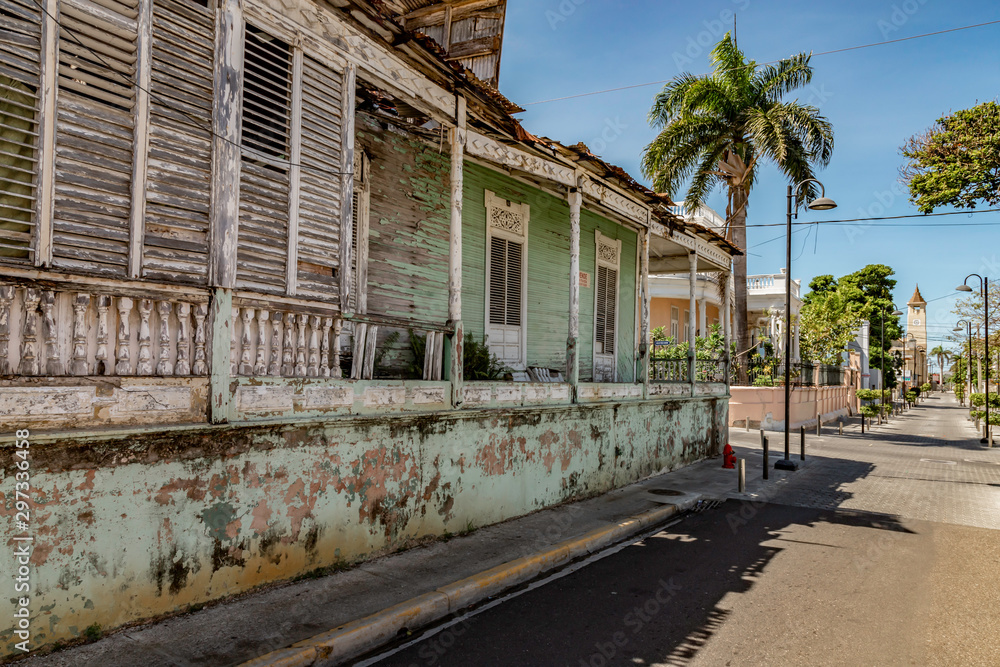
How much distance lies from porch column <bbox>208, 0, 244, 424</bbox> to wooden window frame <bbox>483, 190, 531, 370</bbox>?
18.6 feet

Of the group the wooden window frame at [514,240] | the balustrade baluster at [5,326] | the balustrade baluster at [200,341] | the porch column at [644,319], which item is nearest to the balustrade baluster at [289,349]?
the balustrade baluster at [200,341]

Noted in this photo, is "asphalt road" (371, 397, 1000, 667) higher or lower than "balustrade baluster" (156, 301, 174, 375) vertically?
lower

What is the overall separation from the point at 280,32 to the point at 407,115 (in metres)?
2.73

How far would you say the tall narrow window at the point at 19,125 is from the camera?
13.3 feet

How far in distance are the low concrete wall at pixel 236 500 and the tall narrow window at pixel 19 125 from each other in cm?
135

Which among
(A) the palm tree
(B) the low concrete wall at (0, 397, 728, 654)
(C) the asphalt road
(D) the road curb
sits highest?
(A) the palm tree

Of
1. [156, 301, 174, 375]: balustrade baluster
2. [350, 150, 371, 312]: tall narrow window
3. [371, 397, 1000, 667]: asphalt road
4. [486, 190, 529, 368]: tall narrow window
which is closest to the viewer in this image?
[371, 397, 1000, 667]: asphalt road

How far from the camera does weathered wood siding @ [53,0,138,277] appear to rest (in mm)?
4301

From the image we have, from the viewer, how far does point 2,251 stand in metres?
4.11

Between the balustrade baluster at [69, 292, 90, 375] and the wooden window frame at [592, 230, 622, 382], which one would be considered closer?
the balustrade baluster at [69, 292, 90, 375]

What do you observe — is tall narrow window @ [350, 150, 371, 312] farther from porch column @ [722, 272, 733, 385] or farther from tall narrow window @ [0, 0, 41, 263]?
porch column @ [722, 272, 733, 385]

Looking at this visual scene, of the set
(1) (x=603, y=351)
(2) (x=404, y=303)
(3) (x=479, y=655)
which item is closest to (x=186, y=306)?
(3) (x=479, y=655)

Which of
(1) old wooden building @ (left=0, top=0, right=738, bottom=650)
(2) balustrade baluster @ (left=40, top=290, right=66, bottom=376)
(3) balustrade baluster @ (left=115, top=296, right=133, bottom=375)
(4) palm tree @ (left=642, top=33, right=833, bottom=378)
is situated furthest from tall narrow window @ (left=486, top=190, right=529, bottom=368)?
(4) palm tree @ (left=642, top=33, right=833, bottom=378)

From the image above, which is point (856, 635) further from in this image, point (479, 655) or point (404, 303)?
point (404, 303)
